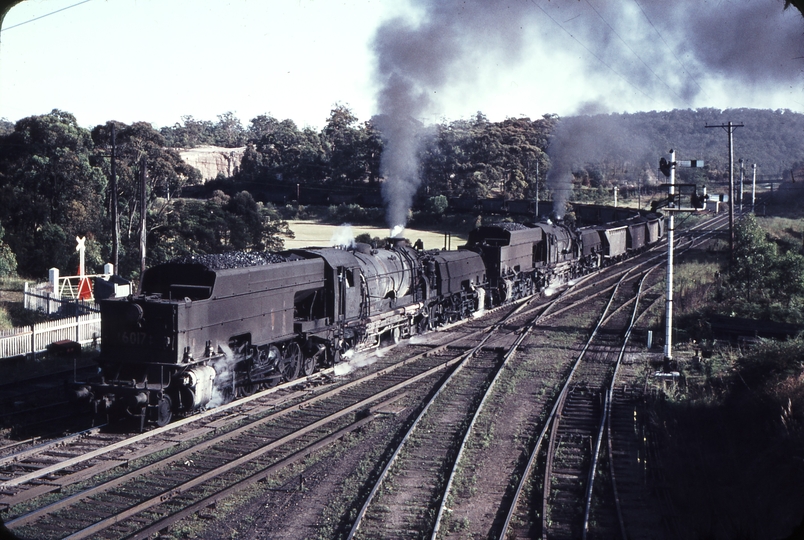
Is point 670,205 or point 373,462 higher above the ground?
point 670,205

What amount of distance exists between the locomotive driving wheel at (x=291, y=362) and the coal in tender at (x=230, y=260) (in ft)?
7.36

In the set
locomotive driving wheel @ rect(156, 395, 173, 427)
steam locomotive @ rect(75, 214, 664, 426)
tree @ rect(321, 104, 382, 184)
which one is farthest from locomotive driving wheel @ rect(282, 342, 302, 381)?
tree @ rect(321, 104, 382, 184)

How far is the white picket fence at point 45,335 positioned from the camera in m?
19.7

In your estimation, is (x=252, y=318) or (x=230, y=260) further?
(x=230, y=260)

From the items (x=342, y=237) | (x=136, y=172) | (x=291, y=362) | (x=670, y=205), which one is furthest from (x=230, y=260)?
(x=136, y=172)

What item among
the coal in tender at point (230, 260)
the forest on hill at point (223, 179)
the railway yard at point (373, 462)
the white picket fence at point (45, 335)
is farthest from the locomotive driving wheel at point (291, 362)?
the forest on hill at point (223, 179)

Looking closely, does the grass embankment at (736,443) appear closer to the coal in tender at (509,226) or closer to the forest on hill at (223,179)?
the coal in tender at (509,226)

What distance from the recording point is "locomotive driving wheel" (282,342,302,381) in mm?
16906

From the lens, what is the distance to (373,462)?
39.3 feet

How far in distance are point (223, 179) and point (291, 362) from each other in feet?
168

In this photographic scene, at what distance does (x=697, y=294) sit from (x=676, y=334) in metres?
7.60

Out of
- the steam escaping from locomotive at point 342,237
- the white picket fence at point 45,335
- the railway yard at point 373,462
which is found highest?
the steam escaping from locomotive at point 342,237

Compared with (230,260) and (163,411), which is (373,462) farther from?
(230,260)

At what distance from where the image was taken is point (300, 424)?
14.1 m
